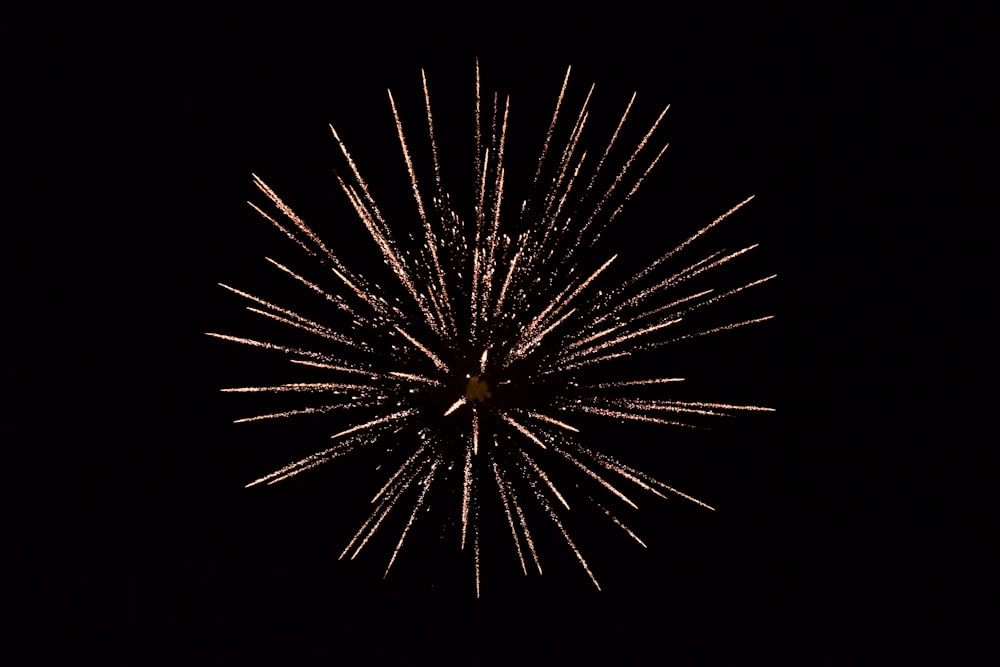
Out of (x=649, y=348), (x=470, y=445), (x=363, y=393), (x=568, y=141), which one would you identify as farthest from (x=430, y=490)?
(x=568, y=141)

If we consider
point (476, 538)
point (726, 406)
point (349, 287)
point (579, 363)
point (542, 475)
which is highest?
point (349, 287)

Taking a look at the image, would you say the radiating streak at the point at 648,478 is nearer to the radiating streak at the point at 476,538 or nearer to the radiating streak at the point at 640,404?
the radiating streak at the point at 640,404

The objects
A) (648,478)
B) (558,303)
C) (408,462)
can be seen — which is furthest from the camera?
(648,478)

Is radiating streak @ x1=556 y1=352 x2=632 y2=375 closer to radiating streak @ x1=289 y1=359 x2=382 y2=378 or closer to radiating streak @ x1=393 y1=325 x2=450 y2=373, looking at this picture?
radiating streak @ x1=393 y1=325 x2=450 y2=373

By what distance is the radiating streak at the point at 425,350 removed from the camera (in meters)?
2.20

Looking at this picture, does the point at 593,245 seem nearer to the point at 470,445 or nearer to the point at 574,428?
the point at 574,428

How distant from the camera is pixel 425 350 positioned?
7.29ft

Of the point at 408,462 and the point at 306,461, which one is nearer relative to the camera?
the point at 408,462

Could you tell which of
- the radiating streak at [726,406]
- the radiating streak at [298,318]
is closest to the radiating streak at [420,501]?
the radiating streak at [298,318]

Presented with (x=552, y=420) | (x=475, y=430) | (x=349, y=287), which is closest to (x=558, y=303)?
(x=552, y=420)

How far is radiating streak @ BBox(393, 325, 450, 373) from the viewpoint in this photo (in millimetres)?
2201

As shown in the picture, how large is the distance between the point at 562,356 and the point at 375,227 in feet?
1.91

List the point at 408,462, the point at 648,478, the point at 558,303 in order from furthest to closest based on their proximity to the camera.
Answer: the point at 648,478 < the point at 408,462 < the point at 558,303

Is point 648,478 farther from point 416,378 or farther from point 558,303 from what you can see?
point 416,378
